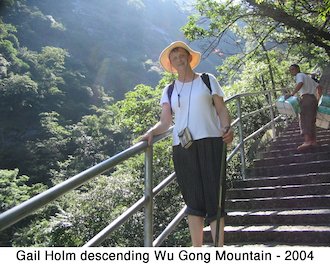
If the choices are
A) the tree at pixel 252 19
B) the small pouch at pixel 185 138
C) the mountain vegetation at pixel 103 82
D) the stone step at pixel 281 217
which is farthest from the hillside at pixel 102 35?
the small pouch at pixel 185 138

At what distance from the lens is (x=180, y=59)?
7.18 ft

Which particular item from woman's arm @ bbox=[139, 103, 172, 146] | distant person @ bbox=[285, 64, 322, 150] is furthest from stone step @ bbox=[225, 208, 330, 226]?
distant person @ bbox=[285, 64, 322, 150]

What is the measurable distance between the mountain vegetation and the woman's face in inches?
111

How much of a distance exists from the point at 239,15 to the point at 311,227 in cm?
647

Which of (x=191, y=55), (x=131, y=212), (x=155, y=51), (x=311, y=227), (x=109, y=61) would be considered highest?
(x=155, y=51)

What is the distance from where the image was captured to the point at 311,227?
2.76 m

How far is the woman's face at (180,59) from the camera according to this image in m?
2.18

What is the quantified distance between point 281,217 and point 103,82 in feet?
279

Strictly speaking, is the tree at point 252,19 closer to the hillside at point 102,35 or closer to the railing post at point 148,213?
the railing post at point 148,213

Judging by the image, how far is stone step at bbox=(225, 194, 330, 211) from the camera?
3.18 metres

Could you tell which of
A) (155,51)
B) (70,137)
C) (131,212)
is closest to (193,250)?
(131,212)

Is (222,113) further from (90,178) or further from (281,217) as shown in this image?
(281,217)

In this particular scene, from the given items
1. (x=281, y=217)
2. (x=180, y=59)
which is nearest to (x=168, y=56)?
(x=180, y=59)

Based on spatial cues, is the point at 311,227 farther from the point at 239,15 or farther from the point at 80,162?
the point at 80,162
